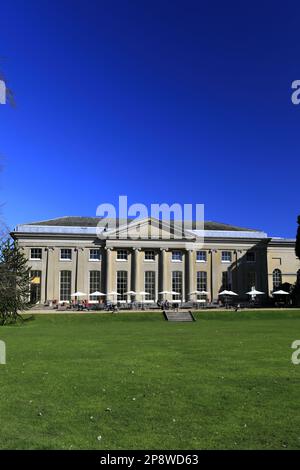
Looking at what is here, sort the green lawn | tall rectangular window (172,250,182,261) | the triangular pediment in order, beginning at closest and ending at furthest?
the green lawn < the triangular pediment < tall rectangular window (172,250,182,261)

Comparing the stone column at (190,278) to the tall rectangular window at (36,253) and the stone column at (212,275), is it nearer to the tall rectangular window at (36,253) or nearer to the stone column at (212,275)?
the stone column at (212,275)

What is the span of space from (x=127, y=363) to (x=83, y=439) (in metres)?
6.82

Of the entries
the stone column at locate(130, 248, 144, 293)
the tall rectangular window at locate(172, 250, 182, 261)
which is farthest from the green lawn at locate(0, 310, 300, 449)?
the tall rectangular window at locate(172, 250, 182, 261)

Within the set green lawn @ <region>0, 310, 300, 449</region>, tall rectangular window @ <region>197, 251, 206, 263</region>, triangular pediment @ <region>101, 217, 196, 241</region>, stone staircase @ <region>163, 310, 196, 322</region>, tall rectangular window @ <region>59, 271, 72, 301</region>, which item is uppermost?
triangular pediment @ <region>101, 217, 196, 241</region>

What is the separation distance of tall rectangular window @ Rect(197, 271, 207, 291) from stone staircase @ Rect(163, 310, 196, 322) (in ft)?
69.9

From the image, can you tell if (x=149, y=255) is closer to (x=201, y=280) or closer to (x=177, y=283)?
(x=177, y=283)

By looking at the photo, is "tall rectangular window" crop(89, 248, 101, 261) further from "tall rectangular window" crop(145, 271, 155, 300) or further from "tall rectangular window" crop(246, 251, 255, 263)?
"tall rectangular window" crop(246, 251, 255, 263)

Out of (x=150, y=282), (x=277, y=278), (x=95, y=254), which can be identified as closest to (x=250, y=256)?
(x=277, y=278)

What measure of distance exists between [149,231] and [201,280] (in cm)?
972

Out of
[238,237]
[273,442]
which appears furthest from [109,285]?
[273,442]

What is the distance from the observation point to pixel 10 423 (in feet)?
23.8

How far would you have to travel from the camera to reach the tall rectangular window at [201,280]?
6494 cm

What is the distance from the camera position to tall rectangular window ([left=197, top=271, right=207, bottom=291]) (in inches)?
2557
